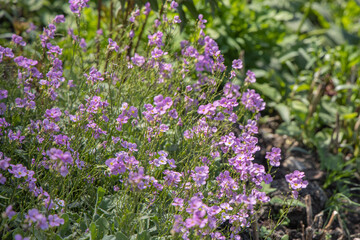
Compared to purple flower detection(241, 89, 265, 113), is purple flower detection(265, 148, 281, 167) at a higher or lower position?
lower

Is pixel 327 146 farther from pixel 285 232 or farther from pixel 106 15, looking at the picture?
pixel 106 15

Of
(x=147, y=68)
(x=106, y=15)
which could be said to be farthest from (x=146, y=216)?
(x=106, y=15)

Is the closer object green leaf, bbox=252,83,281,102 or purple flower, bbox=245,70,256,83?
purple flower, bbox=245,70,256,83

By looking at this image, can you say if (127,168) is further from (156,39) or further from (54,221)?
(156,39)

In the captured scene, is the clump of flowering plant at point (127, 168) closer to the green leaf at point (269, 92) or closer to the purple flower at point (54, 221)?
the purple flower at point (54, 221)

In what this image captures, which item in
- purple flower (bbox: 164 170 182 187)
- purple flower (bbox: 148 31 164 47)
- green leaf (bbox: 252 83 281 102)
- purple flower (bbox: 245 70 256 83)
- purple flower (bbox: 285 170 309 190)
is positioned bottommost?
purple flower (bbox: 164 170 182 187)

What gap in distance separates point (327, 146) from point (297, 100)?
0.65m

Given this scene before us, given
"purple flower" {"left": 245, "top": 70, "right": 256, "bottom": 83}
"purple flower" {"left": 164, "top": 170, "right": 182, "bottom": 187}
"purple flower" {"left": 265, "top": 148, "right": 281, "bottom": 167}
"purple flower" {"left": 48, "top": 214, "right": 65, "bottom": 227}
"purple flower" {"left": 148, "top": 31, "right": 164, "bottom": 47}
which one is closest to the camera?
"purple flower" {"left": 48, "top": 214, "right": 65, "bottom": 227}

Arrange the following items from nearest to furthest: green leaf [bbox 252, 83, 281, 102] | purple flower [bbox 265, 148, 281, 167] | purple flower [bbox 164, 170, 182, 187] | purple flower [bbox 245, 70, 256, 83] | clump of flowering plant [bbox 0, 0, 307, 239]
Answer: clump of flowering plant [bbox 0, 0, 307, 239] → purple flower [bbox 164, 170, 182, 187] → purple flower [bbox 265, 148, 281, 167] → purple flower [bbox 245, 70, 256, 83] → green leaf [bbox 252, 83, 281, 102]

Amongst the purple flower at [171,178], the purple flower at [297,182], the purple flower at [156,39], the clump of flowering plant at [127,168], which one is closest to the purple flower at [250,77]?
the clump of flowering plant at [127,168]

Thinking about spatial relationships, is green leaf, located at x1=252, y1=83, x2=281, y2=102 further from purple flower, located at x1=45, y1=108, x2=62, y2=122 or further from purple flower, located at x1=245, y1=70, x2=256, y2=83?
purple flower, located at x1=45, y1=108, x2=62, y2=122

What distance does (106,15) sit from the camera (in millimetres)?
4344

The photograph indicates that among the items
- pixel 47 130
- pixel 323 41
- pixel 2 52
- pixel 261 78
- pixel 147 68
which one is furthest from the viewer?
pixel 323 41

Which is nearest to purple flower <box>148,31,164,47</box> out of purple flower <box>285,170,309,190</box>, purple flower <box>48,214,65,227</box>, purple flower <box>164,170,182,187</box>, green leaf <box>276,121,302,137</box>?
purple flower <box>164,170,182,187</box>
